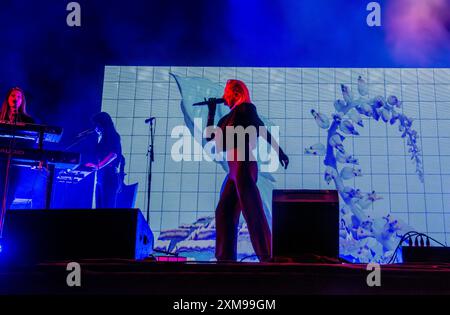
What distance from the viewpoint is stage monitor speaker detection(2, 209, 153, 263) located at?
2346 millimetres

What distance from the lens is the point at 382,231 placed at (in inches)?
221

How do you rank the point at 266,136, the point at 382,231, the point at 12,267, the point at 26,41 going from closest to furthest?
1. the point at 12,267
2. the point at 266,136
3. the point at 26,41
4. the point at 382,231

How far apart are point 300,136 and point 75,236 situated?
3.85 meters

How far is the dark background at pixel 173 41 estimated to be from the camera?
504 centimetres

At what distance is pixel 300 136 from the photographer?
582cm

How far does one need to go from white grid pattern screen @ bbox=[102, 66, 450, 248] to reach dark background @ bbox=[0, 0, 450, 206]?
0.38 m

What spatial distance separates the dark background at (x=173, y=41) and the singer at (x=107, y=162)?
17cm

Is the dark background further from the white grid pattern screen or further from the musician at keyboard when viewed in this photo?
the musician at keyboard

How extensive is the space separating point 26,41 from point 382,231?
4.38 meters

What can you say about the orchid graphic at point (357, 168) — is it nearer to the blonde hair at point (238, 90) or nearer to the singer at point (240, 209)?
the blonde hair at point (238, 90)

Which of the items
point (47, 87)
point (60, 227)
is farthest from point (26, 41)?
point (60, 227)

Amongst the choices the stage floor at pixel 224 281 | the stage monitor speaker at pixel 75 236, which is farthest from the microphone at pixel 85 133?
the stage floor at pixel 224 281

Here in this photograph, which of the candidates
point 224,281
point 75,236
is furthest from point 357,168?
point 224,281
